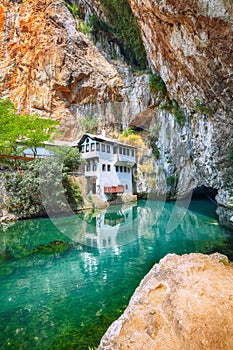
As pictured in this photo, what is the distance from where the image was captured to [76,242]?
10414 millimetres

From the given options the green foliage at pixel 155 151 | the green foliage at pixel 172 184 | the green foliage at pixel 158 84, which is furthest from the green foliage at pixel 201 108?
the green foliage at pixel 155 151

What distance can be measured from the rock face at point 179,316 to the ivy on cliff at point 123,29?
3180cm

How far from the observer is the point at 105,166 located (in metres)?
23.3

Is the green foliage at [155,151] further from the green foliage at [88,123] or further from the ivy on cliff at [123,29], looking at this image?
the ivy on cliff at [123,29]

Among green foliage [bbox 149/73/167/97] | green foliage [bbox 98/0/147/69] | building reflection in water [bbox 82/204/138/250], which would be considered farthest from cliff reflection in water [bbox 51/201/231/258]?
green foliage [bbox 98/0/147/69]

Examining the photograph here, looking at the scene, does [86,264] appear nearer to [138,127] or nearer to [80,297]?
[80,297]

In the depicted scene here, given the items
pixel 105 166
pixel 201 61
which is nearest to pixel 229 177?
pixel 201 61

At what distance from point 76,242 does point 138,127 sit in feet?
70.8

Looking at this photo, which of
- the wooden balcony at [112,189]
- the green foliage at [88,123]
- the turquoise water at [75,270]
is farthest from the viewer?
the green foliage at [88,123]

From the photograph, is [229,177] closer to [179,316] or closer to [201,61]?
[201,61]

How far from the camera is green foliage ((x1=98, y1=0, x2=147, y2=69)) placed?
2677 cm

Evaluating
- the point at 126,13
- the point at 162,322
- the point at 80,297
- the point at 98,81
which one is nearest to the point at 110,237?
the point at 80,297

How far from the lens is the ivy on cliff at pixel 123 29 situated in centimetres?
2683

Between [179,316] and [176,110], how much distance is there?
20.3 m
